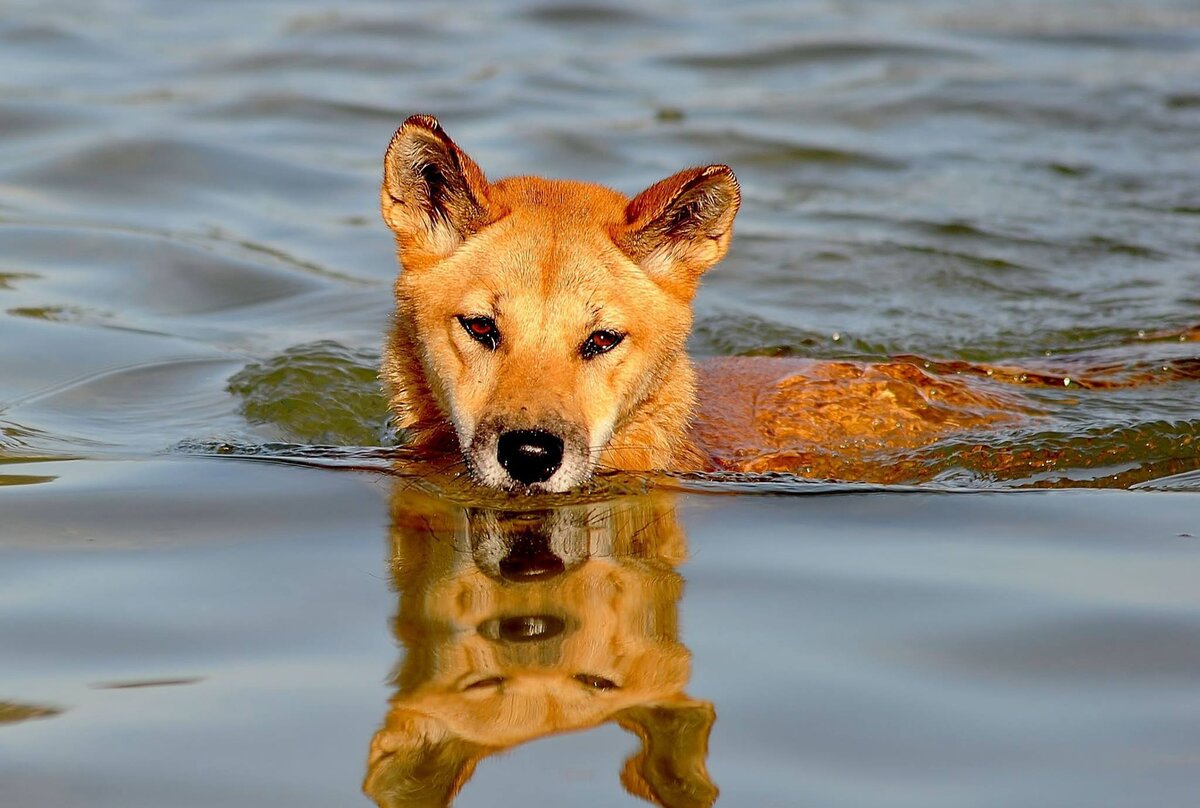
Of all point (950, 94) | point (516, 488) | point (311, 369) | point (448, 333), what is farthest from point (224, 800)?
point (950, 94)

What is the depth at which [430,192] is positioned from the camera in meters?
6.75

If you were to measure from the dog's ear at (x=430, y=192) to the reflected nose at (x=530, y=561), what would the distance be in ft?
4.96

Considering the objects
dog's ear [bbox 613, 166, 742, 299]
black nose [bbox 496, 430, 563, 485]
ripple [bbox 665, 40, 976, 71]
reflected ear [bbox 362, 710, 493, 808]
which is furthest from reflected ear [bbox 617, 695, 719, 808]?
ripple [bbox 665, 40, 976, 71]

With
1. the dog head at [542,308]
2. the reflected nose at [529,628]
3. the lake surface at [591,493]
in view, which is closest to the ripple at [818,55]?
the lake surface at [591,493]

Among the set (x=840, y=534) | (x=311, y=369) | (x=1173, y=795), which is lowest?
(x=1173, y=795)

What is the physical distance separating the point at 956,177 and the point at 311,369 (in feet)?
22.5

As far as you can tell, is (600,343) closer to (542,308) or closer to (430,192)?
(542,308)

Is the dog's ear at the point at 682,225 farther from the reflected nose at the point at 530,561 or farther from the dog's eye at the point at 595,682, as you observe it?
the dog's eye at the point at 595,682

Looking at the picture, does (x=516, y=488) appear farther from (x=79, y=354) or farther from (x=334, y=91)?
(x=334, y=91)

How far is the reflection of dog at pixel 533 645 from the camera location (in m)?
4.02

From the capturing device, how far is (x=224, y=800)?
383 centimetres

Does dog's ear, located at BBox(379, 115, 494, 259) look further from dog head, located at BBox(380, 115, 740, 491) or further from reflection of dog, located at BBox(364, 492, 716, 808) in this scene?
reflection of dog, located at BBox(364, 492, 716, 808)

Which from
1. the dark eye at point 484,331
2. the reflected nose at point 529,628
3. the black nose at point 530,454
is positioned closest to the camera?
the reflected nose at point 529,628

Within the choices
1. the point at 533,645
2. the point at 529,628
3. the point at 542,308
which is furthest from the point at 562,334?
the point at 533,645
